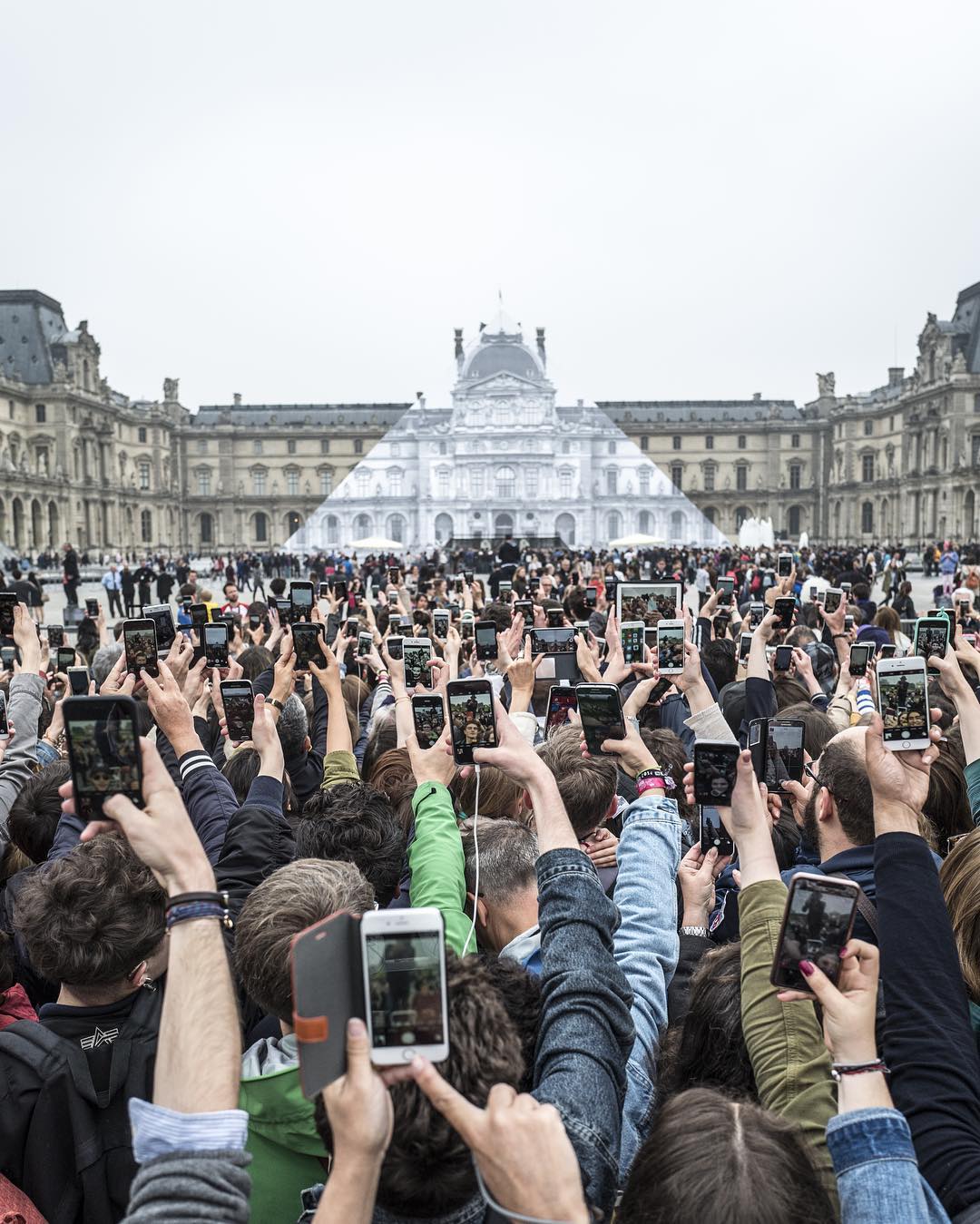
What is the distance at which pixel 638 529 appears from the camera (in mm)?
51250

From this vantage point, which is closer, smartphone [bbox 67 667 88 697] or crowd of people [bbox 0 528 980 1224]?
crowd of people [bbox 0 528 980 1224]

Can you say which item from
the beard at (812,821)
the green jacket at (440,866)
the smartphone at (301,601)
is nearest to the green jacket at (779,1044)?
the green jacket at (440,866)

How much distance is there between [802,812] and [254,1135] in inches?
69.3

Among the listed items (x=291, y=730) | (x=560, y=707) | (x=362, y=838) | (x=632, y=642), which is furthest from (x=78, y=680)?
(x=632, y=642)

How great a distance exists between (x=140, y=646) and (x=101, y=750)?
7.09 feet

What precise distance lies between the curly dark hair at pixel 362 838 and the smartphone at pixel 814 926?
1.25m

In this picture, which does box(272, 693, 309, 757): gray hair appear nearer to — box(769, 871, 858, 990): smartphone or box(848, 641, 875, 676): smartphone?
box(769, 871, 858, 990): smartphone

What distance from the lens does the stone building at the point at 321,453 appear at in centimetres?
4728

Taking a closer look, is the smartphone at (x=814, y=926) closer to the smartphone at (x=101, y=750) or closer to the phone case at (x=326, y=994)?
the phone case at (x=326, y=994)

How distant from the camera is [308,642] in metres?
4.11

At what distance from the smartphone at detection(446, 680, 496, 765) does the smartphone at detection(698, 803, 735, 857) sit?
1.74 ft

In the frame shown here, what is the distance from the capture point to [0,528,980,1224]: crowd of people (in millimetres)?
1114

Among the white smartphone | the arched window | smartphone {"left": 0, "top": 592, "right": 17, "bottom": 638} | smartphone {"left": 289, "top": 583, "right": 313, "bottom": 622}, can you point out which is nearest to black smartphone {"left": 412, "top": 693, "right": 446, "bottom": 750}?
the white smartphone

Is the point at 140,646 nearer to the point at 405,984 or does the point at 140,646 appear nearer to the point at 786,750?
the point at 786,750
